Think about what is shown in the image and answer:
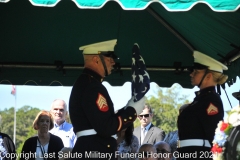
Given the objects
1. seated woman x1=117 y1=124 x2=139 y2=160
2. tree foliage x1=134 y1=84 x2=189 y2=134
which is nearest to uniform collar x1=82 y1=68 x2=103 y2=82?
seated woman x1=117 y1=124 x2=139 y2=160

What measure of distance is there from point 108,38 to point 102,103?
3002mm

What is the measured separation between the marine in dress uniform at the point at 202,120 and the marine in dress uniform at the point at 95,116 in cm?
61

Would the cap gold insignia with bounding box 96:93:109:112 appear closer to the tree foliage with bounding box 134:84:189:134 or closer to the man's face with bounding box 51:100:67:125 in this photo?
the man's face with bounding box 51:100:67:125

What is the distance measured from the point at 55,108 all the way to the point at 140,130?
128 centimetres

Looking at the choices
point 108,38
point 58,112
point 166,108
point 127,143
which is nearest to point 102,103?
point 127,143

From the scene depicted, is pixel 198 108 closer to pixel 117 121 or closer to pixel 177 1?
pixel 117 121

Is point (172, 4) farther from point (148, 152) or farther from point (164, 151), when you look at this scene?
point (164, 151)

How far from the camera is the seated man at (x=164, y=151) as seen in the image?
757 centimetres

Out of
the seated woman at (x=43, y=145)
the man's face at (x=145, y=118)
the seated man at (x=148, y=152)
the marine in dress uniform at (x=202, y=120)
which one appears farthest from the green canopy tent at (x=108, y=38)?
the seated man at (x=148, y=152)

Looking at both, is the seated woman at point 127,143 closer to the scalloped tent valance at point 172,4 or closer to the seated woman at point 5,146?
the seated woman at point 5,146

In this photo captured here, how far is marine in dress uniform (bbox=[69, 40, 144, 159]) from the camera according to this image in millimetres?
5602

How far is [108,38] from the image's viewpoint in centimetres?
856

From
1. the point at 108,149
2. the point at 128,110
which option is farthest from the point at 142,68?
the point at 108,149

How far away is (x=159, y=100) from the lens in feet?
94.3
